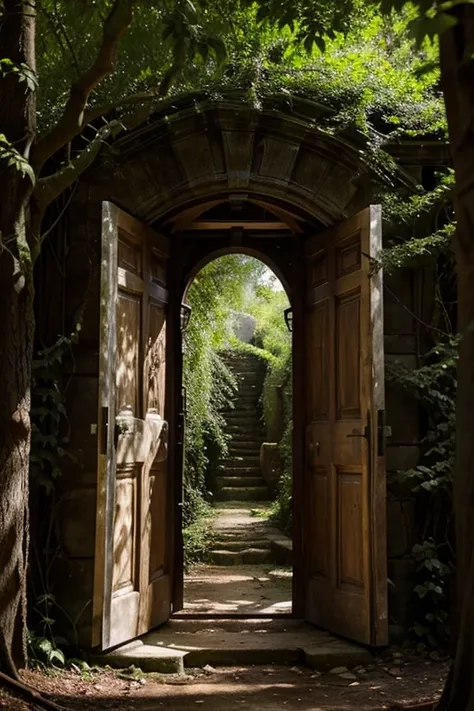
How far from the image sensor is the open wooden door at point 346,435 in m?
4.68

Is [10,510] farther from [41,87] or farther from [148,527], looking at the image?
[41,87]

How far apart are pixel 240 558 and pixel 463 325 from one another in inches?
249

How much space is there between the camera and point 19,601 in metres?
3.97

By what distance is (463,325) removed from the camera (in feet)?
8.75

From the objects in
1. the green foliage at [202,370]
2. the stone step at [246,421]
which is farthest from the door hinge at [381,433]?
the stone step at [246,421]

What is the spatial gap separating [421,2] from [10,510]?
2.95 m

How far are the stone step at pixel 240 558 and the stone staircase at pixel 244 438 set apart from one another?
13.4 feet

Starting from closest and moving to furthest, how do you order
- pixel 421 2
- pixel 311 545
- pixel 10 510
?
pixel 421 2 < pixel 10 510 < pixel 311 545

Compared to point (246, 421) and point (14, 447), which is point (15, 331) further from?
point (246, 421)

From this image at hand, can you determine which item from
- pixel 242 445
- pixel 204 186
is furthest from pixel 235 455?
pixel 204 186

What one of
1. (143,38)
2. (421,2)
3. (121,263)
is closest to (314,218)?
(121,263)

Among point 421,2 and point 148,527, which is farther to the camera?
point 148,527

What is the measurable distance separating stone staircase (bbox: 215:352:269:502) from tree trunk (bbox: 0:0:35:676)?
879 cm

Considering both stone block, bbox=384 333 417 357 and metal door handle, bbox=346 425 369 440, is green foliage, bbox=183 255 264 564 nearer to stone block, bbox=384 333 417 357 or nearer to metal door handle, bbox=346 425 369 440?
stone block, bbox=384 333 417 357
